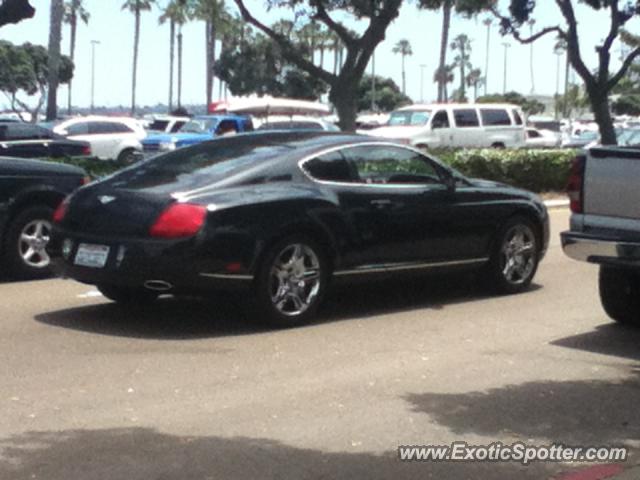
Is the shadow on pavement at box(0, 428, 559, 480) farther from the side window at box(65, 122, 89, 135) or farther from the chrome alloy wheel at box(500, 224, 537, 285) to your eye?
the side window at box(65, 122, 89, 135)

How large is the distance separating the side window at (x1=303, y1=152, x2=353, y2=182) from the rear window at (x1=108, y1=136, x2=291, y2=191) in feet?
0.81

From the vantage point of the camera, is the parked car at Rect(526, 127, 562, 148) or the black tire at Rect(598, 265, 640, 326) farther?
the parked car at Rect(526, 127, 562, 148)

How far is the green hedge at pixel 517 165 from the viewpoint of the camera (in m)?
21.4

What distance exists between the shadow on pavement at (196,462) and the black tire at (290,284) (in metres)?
2.62

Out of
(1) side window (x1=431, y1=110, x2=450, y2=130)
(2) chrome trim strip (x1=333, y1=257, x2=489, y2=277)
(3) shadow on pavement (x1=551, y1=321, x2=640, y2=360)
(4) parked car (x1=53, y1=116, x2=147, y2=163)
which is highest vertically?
(1) side window (x1=431, y1=110, x2=450, y2=130)

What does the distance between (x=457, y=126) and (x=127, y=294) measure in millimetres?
23895

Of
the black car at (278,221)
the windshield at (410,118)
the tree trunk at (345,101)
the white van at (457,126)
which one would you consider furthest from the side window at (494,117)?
the black car at (278,221)

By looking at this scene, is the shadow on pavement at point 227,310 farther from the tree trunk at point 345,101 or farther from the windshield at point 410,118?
the windshield at point 410,118

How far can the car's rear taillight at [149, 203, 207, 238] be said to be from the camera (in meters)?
8.66

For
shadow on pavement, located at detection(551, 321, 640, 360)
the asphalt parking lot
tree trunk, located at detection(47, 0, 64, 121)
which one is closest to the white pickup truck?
shadow on pavement, located at detection(551, 321, 640, 360)

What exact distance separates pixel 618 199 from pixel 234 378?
2994mm

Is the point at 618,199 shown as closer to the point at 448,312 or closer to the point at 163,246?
the point at 448,312

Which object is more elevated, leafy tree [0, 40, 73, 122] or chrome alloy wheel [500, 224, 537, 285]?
leafy tree [0, 40, 73, 122]

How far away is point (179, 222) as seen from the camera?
8.66m
